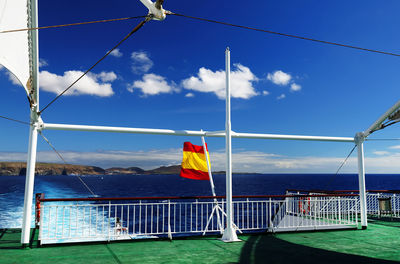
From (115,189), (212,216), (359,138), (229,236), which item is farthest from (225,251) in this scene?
(115,189)

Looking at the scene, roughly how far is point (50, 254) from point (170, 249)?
8.52ft

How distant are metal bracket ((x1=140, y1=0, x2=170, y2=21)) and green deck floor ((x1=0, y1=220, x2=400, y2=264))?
4.65 metres

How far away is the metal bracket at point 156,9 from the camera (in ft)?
16.9

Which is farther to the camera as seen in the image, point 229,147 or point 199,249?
point 229,147

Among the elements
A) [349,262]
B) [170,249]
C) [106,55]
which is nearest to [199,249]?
[170,249]

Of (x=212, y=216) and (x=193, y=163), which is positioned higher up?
(x=193, y=163)

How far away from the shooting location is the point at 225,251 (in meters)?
6.99


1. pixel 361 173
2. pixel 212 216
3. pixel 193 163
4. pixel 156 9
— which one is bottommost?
pixel 212 216

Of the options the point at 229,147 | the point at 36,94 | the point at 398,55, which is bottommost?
the point at 229,147

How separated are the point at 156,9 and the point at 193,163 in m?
4.98

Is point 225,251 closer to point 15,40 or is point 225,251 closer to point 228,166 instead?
point 228,166

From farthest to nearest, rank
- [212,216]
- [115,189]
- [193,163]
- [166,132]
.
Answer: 1. [115,189]
2. [193,163]
3. [212,216]
4. [166,132]

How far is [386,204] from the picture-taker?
43.1 ft

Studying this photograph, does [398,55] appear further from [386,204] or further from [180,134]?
[386,204]
